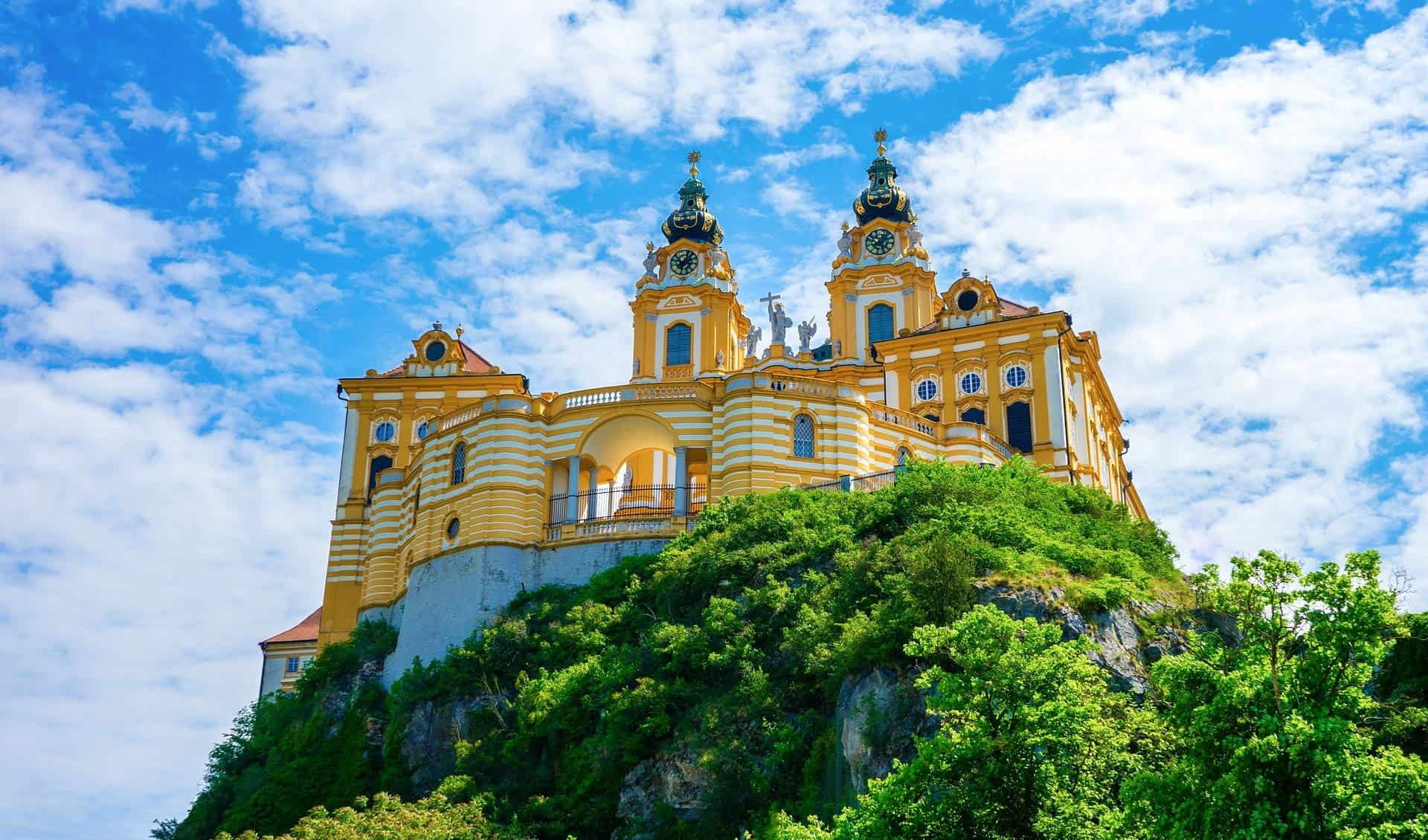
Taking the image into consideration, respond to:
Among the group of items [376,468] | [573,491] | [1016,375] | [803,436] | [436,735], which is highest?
[1016,375]

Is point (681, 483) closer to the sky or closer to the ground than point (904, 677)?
closer to the sky

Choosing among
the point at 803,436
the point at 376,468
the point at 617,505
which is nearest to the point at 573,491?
the point at 617,505

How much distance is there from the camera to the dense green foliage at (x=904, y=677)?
20.5m

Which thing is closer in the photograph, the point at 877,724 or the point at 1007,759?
the point at 1007,759

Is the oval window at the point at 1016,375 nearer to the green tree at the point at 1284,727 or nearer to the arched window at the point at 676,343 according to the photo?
the arched window at the point at 676,343

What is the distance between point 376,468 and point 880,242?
75.2ft

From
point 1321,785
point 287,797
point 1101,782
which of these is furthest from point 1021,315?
point 1321,785

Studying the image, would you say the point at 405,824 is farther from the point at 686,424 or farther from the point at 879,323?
the point at 879,323

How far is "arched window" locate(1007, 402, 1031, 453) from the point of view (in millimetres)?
54000

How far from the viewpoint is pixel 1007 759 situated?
22812mm

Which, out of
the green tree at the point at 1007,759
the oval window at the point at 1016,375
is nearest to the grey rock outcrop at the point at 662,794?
the green tree at the point at 1007,759

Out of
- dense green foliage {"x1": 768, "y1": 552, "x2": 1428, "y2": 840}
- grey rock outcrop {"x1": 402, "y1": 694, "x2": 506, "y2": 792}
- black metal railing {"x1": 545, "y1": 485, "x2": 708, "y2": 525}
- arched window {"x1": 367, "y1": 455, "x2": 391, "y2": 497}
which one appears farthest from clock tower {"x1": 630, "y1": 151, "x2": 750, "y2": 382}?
dense green foliage {"x1": 768, "y1": 552, "x2": 1428, "y2": 840}

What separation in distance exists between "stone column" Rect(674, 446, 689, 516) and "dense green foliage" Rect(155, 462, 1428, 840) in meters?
2.77

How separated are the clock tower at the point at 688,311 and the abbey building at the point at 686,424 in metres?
0.10
